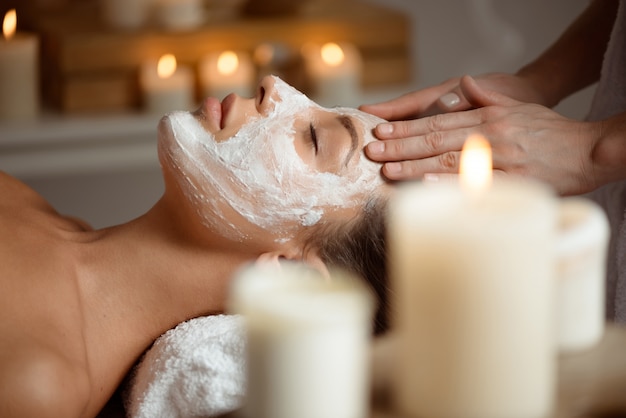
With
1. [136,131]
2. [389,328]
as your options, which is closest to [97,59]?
[136,131]

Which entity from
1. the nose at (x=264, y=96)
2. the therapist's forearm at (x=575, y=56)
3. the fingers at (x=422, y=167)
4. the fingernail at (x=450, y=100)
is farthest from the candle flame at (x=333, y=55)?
the fingers at (x=422, y=167)

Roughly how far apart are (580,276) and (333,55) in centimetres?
201

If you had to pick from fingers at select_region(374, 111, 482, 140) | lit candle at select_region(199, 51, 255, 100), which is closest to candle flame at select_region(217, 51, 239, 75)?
lit candle at select_region(199, 51, 255, 100)

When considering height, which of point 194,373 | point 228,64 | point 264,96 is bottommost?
point 194,373

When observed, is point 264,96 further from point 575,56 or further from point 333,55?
point 333,55

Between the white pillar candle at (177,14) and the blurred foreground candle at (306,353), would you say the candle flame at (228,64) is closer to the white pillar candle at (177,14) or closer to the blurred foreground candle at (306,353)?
the white pillar candle at (177,14)

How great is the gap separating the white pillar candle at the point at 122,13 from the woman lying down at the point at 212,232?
4.60 feet

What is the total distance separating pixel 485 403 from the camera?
1.79 ft

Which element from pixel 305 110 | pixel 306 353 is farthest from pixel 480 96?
pixel 306 353

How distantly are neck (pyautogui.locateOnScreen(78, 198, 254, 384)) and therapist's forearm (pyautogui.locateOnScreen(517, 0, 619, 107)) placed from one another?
71 centimetres

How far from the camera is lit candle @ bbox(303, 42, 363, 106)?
2604 millimetres

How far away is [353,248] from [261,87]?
307mm

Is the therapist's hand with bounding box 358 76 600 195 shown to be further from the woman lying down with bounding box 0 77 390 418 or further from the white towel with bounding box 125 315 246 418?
the white towel with bounding box 125 315 246 418

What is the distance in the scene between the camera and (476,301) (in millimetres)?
534
